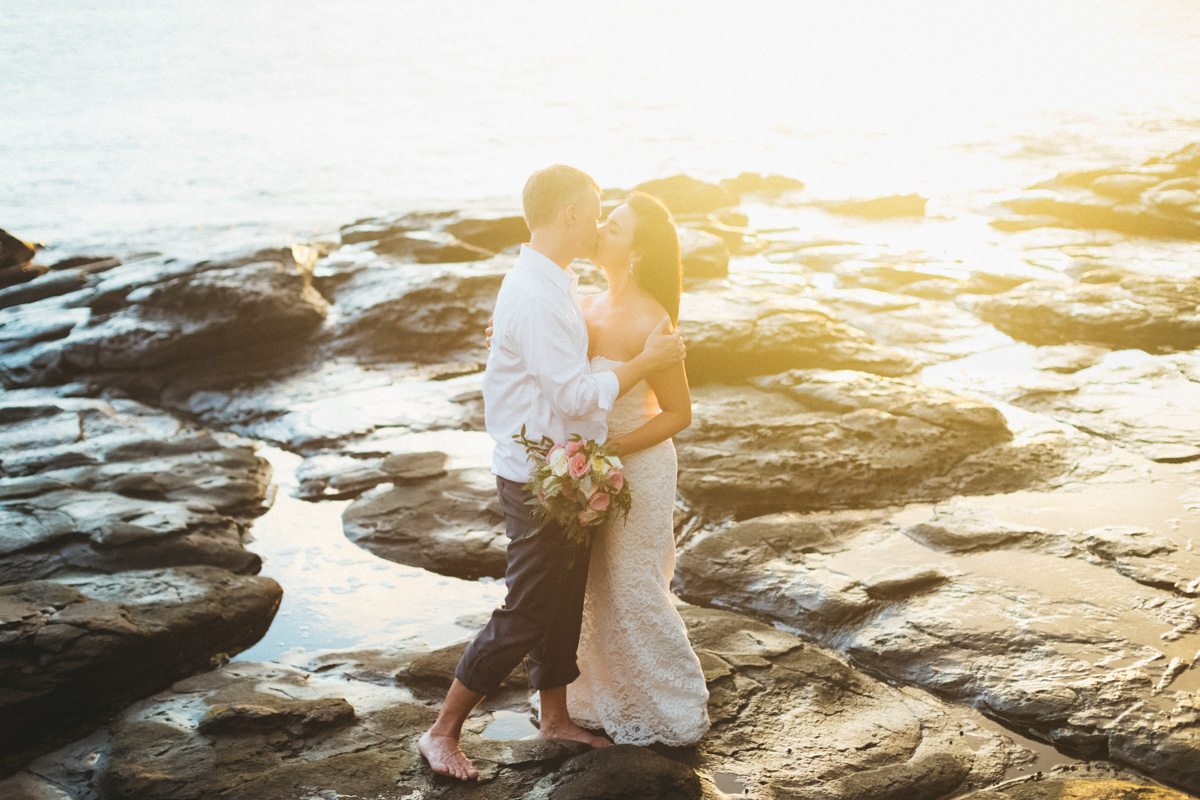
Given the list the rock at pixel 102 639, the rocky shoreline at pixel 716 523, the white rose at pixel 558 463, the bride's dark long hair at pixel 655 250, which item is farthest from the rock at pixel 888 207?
the white rose at pixel 558 463

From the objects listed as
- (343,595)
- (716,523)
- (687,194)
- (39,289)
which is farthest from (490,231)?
(343,595)

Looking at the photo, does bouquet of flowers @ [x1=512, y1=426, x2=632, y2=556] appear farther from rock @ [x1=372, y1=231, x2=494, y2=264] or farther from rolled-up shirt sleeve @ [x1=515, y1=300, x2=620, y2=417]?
rock @ [x1=372, y1=231, x2=494, y2=264]

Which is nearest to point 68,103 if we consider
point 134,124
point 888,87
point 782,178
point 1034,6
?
point 134,124

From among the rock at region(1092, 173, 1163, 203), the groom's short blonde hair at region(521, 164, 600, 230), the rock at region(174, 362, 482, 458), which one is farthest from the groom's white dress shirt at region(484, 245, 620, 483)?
the rock at region(1092, 173, 1163, 203)

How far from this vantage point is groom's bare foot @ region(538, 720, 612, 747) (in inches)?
134

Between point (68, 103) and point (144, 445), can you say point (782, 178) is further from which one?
point (68, 103)

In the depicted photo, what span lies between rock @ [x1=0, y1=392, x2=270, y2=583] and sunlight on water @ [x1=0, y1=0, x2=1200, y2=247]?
9.68m

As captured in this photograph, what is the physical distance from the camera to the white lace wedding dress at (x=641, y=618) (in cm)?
332

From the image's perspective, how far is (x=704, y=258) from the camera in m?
10.4

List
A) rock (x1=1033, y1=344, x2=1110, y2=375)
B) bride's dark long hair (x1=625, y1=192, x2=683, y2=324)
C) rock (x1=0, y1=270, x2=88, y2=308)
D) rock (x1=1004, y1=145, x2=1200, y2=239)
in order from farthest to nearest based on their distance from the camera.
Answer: rock (x1=1004, y1=145, x2=1200, y2=239) < rock (x1=0, y1=270, x2=88, y2=308) < rock (x1=1033, y1=344, x2=1110, y2=375) < bride's dark long hair (x1=625, y1=192, x2=683, y2=324)

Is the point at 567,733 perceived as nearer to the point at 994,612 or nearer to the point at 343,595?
the point at 343,595

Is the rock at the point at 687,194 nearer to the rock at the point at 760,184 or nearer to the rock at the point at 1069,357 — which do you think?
the rock at the point at 760,184

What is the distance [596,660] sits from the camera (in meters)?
3.50

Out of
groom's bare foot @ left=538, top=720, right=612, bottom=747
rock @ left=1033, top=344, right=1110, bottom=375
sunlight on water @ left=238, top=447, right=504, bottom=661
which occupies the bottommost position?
sunlight on water @ left=238, top=447, right=504, bottom=661
